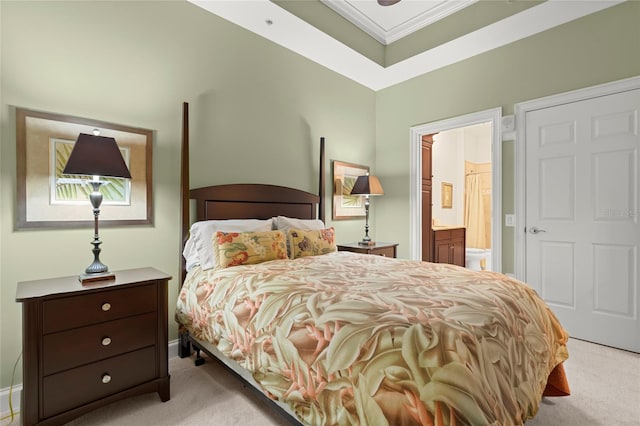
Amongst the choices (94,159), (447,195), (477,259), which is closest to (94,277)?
(94,159)

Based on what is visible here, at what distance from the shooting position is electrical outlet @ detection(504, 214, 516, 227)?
3.23m

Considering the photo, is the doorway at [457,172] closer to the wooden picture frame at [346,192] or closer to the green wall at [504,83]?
the green wall at [504,83]

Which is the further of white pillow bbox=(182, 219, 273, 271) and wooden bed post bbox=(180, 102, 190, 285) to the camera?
wooden bed post bbox=(180, 102, 190, 285)

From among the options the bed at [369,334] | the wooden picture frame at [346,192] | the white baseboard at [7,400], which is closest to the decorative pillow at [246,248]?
the bed at [369,334]

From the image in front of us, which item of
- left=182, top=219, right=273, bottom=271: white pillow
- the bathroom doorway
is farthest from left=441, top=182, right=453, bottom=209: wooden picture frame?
left=182, top=219, right=273, bottom=271: white pillow

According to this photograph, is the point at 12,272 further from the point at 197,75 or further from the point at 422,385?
the point at 422,385

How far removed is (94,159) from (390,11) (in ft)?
10.5

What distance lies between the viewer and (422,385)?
97 centimetres

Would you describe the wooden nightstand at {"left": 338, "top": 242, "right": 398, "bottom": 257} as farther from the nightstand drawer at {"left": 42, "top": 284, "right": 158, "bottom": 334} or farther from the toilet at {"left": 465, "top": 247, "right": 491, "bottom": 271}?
the toilet at {"left": 465, "top": 247, "right": 491, "bottom": 271}

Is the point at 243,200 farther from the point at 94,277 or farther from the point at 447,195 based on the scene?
the point at 447,195

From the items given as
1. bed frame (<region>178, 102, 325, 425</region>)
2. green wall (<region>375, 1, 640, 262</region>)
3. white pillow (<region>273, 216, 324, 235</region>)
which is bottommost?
white pillow (<region>273, 216, 324, 235</region>)

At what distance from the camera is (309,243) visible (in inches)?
109

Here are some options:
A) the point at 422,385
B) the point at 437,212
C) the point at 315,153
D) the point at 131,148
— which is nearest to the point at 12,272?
the point at 131,148

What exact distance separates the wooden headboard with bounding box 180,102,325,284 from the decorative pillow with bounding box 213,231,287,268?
0.46 m
